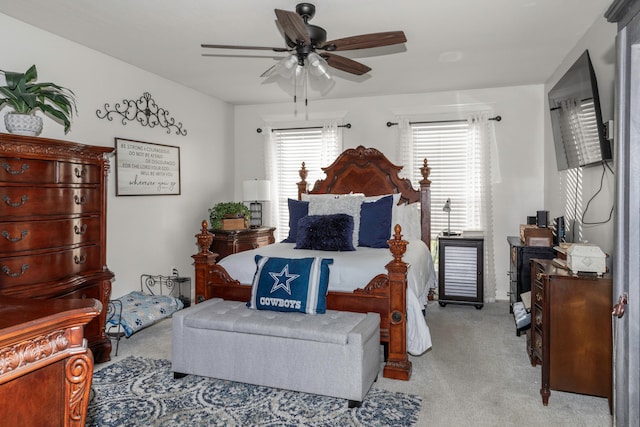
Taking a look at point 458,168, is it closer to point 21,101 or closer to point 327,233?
point 327,233

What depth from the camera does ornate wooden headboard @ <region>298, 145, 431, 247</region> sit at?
17.1 feet

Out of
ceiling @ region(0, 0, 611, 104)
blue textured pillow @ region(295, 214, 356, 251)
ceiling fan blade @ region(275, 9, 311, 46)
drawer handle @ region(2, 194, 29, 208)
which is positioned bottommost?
blue textured pillow @ region(295, 214, 356, 251)

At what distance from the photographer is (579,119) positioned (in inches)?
133

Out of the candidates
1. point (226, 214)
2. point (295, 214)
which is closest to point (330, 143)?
point (295, 214)

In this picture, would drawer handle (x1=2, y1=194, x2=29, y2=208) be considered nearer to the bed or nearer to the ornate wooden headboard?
the bed

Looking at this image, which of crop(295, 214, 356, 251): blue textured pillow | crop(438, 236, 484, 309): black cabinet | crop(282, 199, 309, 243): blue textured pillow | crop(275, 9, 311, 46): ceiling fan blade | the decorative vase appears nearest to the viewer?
crop(275, 9, 311, 46): ceiling fan blade

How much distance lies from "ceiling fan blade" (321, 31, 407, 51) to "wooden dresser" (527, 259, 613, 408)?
1.73 metres

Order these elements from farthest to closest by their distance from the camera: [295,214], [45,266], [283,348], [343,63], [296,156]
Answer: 1. [296,156]
2. [295,214]
3. [343,63]
4. [45,266]
5. [283,348]

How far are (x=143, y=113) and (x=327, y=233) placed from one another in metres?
2.37

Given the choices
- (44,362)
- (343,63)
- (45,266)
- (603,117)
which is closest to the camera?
(44,362)

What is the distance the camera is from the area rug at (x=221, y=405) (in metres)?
2.53

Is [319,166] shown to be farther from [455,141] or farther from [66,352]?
[66,352]

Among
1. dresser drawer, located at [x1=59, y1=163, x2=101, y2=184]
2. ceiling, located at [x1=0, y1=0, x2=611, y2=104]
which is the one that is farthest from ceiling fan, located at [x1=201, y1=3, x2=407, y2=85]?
dresser drawer, located at [x1=59, y1=163, x2=101, y2=184]

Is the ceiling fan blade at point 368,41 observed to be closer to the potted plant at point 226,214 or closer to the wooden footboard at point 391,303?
the wooden footboard at point 391,303
